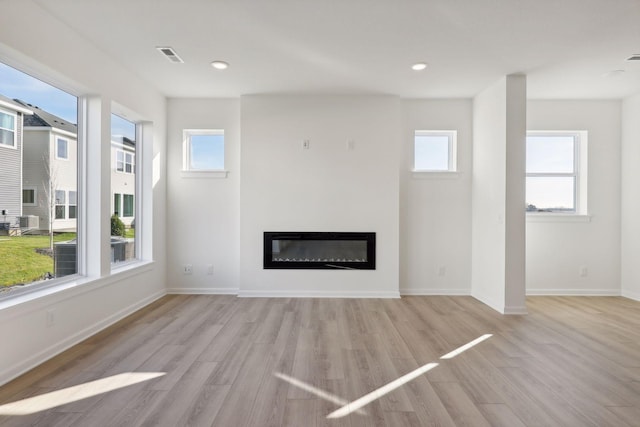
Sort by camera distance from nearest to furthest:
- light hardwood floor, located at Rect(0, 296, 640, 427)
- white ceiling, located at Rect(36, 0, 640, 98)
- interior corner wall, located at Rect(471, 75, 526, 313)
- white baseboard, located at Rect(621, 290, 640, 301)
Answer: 1. light hardwood floor, located at Rect(0, 296, 640, 427)
2. white ceiling, located at Rect(36, 0, 640, 98)
3. interior corner wall, located at Rect(471, 75, 526, 313)
4. white baseboard, located at Rect(621, 290, 640, 301)

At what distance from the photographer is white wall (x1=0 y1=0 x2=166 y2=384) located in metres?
2.39

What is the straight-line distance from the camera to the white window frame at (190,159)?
483 centimetres

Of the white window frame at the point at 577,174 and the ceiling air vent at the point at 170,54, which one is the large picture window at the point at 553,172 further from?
the ceiling air vent at the point at 170,54

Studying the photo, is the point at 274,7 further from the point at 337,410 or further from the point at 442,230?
the point at 442,230

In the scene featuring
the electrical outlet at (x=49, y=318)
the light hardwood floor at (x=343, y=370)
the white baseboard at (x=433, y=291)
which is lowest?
the light hardwood floor at (x=343, y=370)

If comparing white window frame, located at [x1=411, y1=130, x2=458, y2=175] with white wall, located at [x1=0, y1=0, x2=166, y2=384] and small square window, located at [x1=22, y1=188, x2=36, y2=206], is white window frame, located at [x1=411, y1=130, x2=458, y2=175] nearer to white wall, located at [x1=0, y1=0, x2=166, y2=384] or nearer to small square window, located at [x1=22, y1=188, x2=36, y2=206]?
white wall, located at [x1=0, y1=0, x2=166, y2=384]

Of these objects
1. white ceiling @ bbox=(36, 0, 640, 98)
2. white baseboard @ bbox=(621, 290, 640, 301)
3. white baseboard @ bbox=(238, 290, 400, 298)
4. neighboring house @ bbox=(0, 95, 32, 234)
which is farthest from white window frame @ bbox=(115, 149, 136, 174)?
white baseboard @ bbox=(621, 290, 640, 301)

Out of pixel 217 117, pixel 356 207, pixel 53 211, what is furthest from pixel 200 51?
pixel 356 207

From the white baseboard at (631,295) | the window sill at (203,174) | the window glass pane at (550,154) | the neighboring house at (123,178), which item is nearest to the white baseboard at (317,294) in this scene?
the window sill at (203,174)

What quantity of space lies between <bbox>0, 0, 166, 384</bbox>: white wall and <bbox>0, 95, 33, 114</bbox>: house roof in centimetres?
27

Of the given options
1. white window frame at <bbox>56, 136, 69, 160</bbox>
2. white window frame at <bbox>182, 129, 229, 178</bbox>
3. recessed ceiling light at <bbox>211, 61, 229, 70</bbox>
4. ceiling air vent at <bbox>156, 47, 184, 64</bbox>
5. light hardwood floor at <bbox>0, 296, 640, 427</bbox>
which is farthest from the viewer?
white window frame at <bbox>182, 129, 229, 178</bbox>

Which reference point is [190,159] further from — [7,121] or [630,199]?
[630,199]

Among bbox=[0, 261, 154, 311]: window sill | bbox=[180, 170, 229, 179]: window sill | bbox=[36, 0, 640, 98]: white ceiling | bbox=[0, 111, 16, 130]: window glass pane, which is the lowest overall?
bbox=[0, 261, 154, 311]: window sill

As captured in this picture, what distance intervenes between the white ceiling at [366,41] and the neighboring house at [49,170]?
0.85 meters
